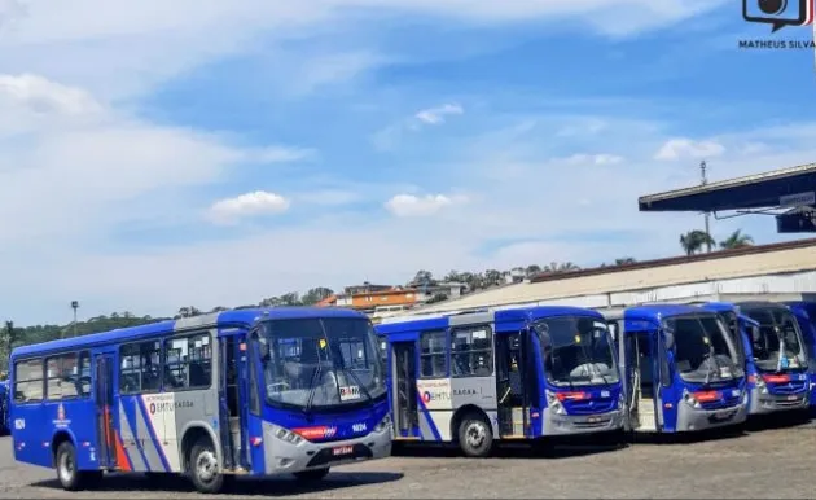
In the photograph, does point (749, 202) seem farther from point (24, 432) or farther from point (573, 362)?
point (24, 432)

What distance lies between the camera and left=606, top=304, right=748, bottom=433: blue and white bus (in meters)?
21.4

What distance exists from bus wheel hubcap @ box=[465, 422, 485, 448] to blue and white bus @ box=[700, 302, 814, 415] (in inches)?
212

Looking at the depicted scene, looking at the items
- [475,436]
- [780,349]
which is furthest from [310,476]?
[780,349]

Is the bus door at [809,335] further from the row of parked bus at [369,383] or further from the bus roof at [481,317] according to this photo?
the bus roof at [481,317]

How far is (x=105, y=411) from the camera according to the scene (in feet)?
62.3

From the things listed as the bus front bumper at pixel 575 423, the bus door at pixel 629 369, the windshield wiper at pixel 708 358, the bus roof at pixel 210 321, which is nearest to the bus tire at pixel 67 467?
the bus roof at pixel 210 321

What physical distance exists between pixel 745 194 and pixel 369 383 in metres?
22.1

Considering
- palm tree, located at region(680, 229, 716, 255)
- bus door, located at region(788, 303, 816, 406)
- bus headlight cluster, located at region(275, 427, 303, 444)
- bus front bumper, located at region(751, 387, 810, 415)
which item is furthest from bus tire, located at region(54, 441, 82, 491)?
palm tree, located at region(680, 229, 716, 255)

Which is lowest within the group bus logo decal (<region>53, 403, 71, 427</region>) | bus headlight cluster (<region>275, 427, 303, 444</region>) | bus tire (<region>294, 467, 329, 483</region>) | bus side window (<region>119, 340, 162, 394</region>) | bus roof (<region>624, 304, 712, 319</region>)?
bus tire (<region>294, 467, 329, 483</region>)

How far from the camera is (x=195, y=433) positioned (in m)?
→ 16.9

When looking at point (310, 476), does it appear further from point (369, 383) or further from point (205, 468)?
point (369, 383)

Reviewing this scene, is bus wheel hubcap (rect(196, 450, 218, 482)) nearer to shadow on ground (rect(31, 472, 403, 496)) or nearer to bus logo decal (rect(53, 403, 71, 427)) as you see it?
shadow on ground (rect(31, 472, 403, 496))

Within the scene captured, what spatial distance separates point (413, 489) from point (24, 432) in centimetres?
942

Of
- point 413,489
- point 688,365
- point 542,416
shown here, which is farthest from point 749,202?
point 413,489
